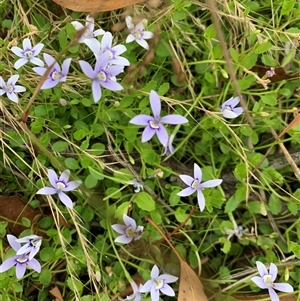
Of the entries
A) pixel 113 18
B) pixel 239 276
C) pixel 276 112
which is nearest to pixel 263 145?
pixel 276 112

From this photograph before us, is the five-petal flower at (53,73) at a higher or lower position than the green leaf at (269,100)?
higher

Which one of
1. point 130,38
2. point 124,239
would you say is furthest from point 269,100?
point 124,239

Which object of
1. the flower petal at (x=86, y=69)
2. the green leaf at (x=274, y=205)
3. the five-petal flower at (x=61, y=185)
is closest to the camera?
the flower petal at (x=86, y=69)

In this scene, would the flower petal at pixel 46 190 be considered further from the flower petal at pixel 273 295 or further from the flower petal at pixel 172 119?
the flower petal at pixel 273 295

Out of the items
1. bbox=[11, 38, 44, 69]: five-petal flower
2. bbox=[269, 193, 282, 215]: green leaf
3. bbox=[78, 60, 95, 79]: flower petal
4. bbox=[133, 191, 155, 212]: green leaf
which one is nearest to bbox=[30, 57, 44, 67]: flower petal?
bbox=[11, 38, 44, 69]: five-petal flower

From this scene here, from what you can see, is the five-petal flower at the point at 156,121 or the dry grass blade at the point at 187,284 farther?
the dry grass blade at the point at 187,284

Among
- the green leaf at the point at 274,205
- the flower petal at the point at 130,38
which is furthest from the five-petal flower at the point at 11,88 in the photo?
the green leaf at the point at 274,205

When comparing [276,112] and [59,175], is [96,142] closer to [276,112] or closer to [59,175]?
[59,175]

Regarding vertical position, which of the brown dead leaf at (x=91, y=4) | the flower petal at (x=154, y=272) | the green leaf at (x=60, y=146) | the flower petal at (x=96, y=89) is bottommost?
the flower petal at (x=154, y=272)
